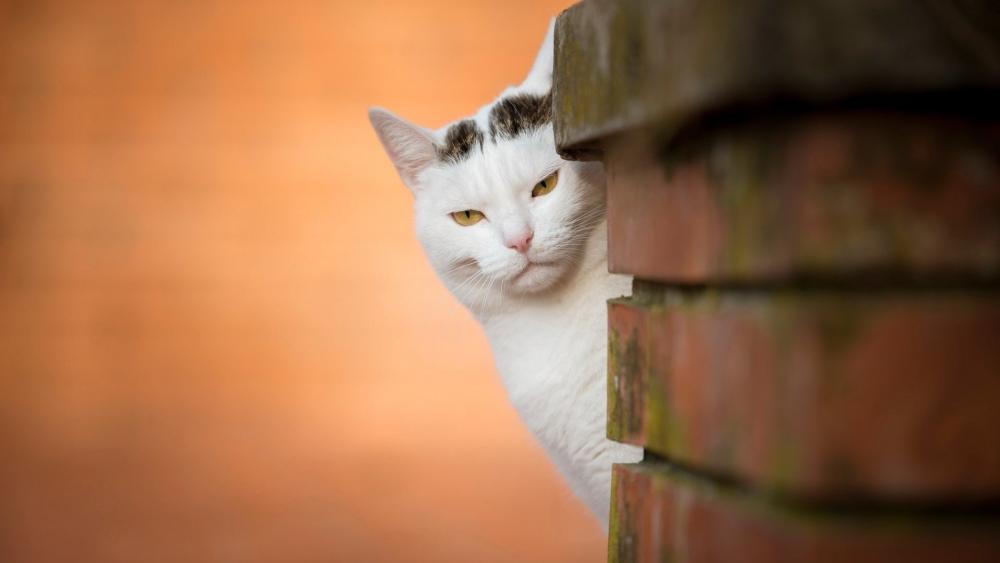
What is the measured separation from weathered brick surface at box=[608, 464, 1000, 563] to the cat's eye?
698 millimetres

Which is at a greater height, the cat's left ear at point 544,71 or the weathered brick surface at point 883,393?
the cat's left ear at point 544,71

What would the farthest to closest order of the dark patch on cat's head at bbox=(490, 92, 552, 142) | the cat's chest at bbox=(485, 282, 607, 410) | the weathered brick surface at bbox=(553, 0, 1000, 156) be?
the dark patch on cat's head at bbox=(490, 92, 552, 142) → the cat's chest at bbox=(485, 282, 607, 410) → the weathered brick surface at bbox=(553, 0, 1000, 156)

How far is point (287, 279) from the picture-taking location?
322 cm

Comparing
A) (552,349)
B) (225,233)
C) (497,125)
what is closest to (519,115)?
(497,125)

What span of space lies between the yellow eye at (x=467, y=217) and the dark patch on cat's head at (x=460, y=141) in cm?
8

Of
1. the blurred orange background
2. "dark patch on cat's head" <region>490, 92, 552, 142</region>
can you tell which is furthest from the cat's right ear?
the blurred orange background

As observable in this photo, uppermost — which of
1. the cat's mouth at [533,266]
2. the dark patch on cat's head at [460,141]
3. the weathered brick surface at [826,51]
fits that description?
the dark patch on cat's head at [460,141]

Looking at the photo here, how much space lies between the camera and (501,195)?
118 centimetres

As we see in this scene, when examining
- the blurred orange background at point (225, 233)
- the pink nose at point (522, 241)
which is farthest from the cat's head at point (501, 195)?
the blurred orange background at point (225, 233)

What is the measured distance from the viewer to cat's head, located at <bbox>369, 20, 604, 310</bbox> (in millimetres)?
1126

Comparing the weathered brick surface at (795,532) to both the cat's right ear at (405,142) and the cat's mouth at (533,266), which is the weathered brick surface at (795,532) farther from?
the cat's right ear at (405,142)

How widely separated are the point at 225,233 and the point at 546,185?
92.6 inches

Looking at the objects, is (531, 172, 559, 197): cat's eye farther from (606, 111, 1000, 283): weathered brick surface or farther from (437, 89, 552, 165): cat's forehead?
(606, 111, 1000, 283): weathered brick surface

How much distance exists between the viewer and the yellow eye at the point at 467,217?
1230 mm
